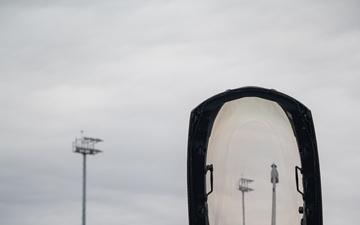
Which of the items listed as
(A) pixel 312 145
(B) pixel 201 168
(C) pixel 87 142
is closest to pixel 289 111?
(A) pixel 312 145

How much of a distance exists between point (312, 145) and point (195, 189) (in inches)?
64.3

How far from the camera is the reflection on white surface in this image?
43.6ft

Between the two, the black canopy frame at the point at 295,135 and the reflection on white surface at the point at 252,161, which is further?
the reflection on white surface at the point at 252,161

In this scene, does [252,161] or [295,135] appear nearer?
[295,135]

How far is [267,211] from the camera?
44.0 feet

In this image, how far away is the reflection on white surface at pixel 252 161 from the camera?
13.3 metres

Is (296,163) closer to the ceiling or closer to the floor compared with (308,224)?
closer to the ceiling

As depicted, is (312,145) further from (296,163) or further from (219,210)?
(219,210)

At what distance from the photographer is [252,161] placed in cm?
1350

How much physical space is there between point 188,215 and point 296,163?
157 cm

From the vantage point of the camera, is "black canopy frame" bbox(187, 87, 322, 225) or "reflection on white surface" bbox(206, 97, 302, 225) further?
"reflection on white surface" bbox(206, 97, 302, 225)

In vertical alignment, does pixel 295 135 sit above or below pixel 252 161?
above

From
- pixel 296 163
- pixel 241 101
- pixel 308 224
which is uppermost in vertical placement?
pixel 241 101

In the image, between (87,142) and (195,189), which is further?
(87,142)
